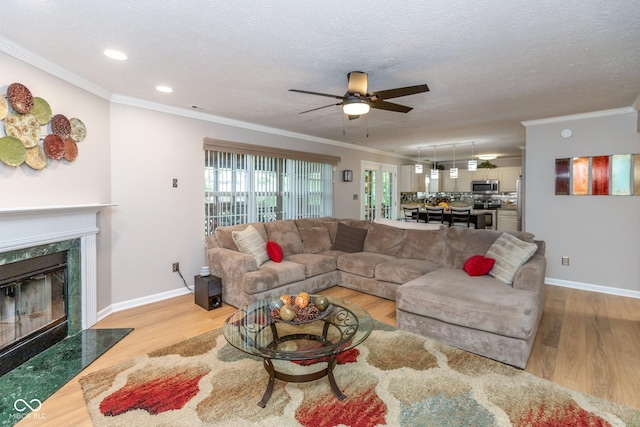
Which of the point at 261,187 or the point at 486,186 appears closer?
the point at 261,187

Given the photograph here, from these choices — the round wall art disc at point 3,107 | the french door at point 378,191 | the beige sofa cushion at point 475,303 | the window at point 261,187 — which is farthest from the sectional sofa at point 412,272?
the french door at point 378,191

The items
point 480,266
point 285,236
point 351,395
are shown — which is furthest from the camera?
point 285,236

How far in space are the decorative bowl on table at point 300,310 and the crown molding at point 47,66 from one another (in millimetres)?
A: 2695

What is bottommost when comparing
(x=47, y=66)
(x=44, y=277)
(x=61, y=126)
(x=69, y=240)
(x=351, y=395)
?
(x=351, y=395)

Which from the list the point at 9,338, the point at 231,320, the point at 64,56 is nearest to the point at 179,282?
the point at 9,338

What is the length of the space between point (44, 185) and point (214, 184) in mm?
2009

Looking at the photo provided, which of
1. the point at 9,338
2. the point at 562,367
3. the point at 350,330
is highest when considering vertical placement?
the point at 350,330

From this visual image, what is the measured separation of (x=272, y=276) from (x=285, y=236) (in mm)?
1071

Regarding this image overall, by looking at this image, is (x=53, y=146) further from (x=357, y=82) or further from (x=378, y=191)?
(x=378, y=191)

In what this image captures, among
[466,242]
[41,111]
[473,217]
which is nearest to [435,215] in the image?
[473,217]

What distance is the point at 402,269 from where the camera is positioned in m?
3.74

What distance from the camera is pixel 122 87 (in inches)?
126

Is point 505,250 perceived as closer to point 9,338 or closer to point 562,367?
point 562,367

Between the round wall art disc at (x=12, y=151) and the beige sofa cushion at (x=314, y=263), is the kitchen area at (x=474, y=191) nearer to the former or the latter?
the beige sofa cushion at (x=314, y=263)
